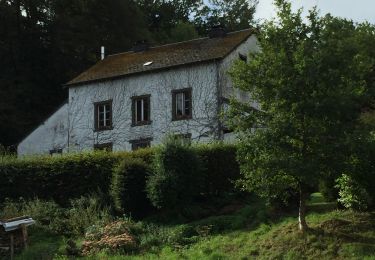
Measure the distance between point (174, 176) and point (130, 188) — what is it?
1837mm

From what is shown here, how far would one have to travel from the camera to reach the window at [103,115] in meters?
39.9

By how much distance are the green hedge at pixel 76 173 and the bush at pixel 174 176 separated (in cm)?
104

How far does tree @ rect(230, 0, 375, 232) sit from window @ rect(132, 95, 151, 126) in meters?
22.4

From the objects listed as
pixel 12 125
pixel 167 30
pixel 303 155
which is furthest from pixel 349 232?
pixel 167 30

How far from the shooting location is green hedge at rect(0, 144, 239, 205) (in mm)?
22656

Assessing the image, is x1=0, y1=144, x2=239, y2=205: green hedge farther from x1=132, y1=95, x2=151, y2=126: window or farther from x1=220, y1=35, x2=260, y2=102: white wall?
x1=132, y1=95, x2=151, y2=126: window

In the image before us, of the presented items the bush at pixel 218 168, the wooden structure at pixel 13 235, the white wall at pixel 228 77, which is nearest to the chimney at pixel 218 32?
the white wall at pixel 228 77

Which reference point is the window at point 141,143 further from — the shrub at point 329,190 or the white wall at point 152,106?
the shrub at point 329,190

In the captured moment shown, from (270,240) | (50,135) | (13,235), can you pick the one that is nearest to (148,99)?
(50,135)

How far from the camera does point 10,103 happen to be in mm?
46625

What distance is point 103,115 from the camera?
40.4m

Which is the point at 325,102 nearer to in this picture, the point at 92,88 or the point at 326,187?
the point at 326,187

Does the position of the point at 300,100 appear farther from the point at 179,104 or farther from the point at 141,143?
the point at 141,143

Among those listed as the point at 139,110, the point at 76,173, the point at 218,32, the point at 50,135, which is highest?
the point at 218,32
